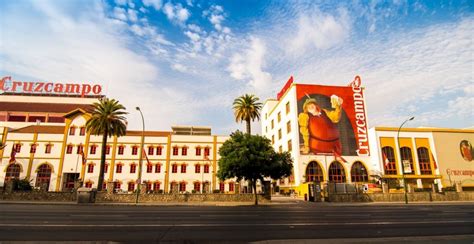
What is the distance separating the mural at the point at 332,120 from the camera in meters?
54.3

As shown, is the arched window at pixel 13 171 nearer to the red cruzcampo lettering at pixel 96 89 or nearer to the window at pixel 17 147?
the window at pixel 17 147

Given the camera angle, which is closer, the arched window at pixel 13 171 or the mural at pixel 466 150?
the arched window at pixel 13 171


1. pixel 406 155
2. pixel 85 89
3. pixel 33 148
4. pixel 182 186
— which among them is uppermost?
pixel 85 89

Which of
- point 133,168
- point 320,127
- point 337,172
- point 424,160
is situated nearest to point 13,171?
point 133,168

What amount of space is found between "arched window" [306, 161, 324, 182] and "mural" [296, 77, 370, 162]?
2.61 m

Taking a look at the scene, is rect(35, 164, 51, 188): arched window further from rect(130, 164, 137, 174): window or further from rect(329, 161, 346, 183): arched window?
rect(329, 161, 346, 183): arched window

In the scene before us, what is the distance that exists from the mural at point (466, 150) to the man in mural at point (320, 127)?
94.2ft

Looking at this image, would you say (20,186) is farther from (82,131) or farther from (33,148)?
(82,131)

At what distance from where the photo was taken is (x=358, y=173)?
5416 cm

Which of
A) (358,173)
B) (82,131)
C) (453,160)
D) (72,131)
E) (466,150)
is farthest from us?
(466,150)

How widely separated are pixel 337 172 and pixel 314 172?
4.97 m

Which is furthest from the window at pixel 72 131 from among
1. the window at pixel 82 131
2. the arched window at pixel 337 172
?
the arched window at pixel 337 172

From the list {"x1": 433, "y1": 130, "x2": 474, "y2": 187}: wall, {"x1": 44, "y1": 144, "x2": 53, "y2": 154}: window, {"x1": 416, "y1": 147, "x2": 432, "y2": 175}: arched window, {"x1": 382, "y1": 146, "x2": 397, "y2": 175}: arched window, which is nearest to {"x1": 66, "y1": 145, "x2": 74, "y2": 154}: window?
{"x1": 44, "y1": 144, "x2": 53, "y2": 154}: window

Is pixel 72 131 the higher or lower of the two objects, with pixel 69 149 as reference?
higher
